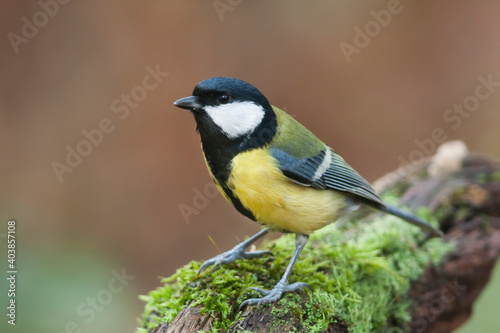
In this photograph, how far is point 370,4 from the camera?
5.64 metres

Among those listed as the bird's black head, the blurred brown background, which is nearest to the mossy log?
the bird's black head

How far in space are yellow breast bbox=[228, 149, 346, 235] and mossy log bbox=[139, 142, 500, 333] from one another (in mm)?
353

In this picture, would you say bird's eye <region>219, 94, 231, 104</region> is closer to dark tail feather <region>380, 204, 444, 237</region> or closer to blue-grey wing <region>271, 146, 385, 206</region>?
blue-grey wing <region>271, 146, 385, 206</region>

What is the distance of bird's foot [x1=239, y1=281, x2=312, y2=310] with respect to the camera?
6.86 ft

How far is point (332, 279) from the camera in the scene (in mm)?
2402

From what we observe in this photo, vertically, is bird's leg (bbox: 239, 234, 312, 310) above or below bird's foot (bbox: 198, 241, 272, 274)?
below

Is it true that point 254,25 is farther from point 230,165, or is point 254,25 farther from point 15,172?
point 230,165

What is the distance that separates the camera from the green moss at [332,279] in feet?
6.87

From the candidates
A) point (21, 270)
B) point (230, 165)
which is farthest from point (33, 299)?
point (230, 165)

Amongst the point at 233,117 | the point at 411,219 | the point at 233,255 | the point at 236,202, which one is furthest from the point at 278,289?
the point at 411,219

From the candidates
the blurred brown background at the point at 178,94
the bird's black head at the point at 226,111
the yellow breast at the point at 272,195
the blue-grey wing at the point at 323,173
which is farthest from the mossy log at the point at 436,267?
the blurred brown background at the point at 178,94

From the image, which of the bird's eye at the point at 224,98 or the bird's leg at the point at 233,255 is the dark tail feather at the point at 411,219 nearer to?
the bird's leg at the point at 233,255

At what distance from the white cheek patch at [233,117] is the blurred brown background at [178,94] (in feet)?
8.36

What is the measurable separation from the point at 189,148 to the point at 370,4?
2.96 meters
